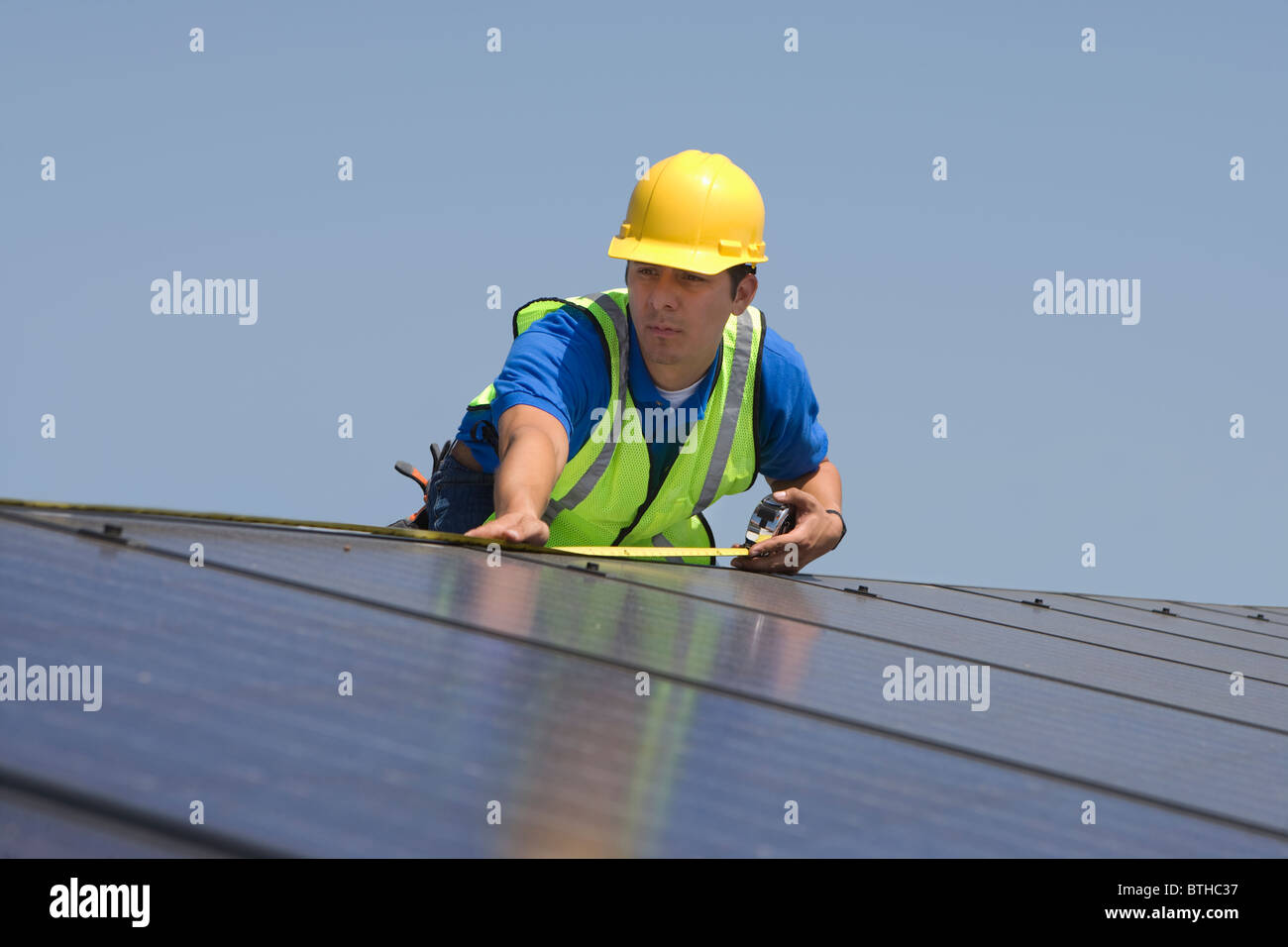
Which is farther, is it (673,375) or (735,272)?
(735,272)

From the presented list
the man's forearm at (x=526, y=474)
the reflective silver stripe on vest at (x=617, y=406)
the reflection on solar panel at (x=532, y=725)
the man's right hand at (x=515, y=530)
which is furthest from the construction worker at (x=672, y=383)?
the reflection on solar panel at (x=532, y=725)

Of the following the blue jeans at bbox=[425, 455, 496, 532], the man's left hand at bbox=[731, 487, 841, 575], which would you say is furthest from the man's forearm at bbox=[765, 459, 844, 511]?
the blue jeans at bbox=[425, 455, 496, 532]

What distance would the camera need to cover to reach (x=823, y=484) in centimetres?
607

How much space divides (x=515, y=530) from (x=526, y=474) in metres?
0.32

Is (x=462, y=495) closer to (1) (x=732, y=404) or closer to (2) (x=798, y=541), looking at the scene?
(1) (x=732, y=404)

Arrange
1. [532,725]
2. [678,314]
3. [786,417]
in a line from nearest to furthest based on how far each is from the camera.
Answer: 1. [532,725]
2. [678,314]
3. [786,417]

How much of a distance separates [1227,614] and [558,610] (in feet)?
18.2

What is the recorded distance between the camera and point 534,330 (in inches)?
214

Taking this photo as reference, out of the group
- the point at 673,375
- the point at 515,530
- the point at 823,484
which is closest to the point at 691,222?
the point at 673,375

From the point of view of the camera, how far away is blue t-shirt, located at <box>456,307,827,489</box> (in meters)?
5.25

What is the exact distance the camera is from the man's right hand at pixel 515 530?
455 centimetres

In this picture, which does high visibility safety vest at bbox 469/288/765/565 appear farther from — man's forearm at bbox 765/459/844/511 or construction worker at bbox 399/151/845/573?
man's forearm at bbox 765/459/844/511

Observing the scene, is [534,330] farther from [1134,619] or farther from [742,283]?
[1134,619]
